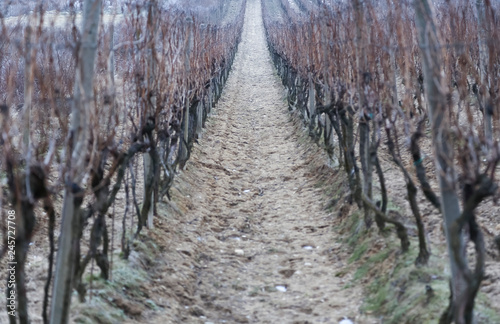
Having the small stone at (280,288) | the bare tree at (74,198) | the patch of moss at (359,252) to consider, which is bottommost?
the small stone at (280,288)

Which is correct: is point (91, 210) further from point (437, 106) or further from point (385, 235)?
point (385, 235)

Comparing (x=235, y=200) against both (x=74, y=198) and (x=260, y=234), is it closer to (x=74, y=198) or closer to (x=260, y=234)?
(x=260, y=234)

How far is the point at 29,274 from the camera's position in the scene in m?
4.77

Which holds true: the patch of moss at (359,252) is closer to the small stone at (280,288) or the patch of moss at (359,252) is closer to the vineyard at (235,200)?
the vineyard at (235,200)

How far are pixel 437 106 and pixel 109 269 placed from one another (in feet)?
10.1

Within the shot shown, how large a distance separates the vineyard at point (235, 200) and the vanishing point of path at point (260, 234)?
1.2 inches

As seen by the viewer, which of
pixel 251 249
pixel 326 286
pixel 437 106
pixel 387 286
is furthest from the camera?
pixel 251 249

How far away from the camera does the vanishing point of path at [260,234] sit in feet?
16.3

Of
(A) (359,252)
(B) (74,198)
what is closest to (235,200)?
(A) (359,252)

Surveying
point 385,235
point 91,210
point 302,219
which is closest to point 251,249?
point 302,219

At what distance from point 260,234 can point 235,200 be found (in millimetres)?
1575

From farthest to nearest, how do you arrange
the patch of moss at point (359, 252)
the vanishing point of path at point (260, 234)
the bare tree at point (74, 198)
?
the patch of moss at point (359, 252) < the vanishing point of path at point (260, 234) < the bare tree at point (74, 198)

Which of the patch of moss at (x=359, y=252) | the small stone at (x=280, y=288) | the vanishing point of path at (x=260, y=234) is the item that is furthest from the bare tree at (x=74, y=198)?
the patch of moss at (x=359, y=252)

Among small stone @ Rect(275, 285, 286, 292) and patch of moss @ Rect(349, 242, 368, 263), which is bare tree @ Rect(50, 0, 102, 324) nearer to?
small stone @ Rect(275, 285, 286, 292)
